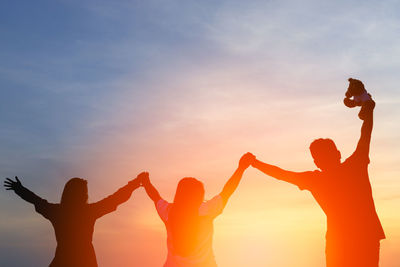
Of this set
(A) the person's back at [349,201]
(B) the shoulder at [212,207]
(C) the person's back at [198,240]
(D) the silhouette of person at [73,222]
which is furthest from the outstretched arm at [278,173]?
(D) the silhouette of person at [73,222]

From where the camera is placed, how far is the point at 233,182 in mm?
9617

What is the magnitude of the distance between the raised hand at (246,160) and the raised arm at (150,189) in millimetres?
1880

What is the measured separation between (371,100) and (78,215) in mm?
6150

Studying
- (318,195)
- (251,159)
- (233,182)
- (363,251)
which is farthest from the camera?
(251,159)

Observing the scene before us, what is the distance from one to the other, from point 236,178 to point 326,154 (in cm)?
196

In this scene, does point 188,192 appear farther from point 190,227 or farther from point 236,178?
point 236,178

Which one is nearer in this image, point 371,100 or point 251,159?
point 371,100

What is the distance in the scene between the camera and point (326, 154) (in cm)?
865

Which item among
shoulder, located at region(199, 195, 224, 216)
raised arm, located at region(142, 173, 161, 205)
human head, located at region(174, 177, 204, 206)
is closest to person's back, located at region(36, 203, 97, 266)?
raised arm, located at region(142, 173, 161, 205)

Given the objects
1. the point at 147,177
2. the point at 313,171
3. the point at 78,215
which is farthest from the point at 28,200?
the point at 313,171

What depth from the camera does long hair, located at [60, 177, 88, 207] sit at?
985 cm

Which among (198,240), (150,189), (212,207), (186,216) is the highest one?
(150,189)

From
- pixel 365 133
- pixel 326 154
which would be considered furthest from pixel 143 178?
pixel 365 133

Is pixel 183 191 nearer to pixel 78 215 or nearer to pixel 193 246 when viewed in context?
pixel 193 246
